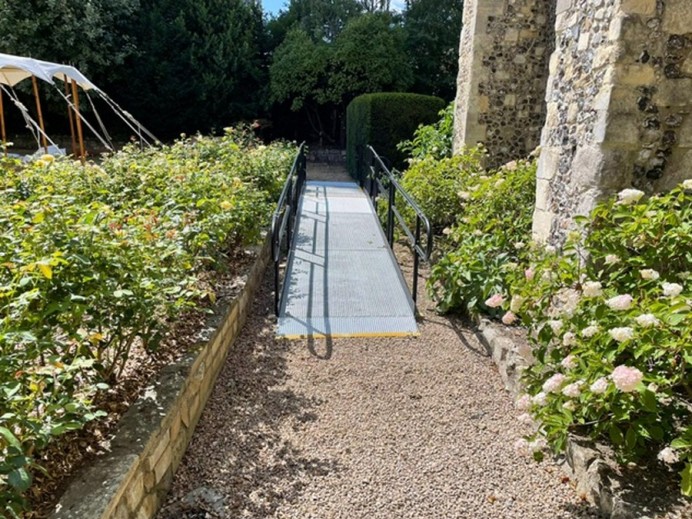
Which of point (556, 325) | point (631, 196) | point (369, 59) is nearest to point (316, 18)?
point (369, 59)

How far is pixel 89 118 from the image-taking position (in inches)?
629

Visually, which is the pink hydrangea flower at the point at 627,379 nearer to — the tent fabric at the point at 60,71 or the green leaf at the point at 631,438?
the green leaf at the point at 631,438

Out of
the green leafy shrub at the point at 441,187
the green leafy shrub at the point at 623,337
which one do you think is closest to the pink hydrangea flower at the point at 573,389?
the green leafy shrub at the point at 623,337

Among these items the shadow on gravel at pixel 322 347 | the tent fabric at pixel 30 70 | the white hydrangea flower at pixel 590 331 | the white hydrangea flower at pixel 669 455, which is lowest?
the shadow on gravel at pixel 322 347

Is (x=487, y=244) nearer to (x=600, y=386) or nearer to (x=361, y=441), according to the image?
(x=361, y=441)

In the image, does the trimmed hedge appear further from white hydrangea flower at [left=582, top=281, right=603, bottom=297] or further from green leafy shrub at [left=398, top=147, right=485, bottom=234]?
white hydrangea flower at [left=582, top=281, right=603, bottom=297]

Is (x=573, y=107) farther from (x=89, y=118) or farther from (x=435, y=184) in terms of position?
(x=89, y=118)

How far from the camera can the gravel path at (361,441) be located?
6.57 ft

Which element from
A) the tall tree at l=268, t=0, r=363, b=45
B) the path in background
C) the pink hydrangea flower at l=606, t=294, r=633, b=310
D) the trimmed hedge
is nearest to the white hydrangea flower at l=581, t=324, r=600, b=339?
the pink hydrangea flower at l=606, t=294, r=633, b=310

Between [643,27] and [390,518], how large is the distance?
2.66 m

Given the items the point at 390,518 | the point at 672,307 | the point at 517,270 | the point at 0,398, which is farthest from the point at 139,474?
the point at 517,270

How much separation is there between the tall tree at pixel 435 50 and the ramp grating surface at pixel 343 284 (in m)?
11.8

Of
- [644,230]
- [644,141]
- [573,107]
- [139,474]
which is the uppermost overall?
[573,107]

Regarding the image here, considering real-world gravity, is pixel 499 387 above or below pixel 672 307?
below
